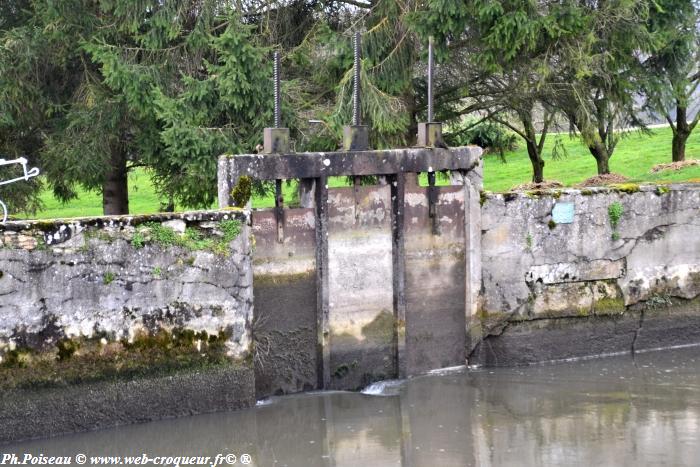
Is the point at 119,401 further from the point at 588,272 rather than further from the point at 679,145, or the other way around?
the point at 679,145

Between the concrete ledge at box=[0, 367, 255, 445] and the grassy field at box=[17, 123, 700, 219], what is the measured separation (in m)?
10.4

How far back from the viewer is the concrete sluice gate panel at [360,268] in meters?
11.1

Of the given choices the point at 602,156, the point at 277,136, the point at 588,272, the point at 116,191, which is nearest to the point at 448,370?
the point at 588,272

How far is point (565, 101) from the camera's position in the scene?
16.1m

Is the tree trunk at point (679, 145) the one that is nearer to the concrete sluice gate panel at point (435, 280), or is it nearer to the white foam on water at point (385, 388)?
the concrete sluice gate panel at point (435, 280)

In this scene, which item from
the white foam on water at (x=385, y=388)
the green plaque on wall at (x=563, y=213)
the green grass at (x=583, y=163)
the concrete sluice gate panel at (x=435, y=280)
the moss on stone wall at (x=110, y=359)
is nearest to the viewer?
the moss on stone wall at (x=110, y=359)

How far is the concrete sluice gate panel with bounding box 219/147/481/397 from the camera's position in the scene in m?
11.1

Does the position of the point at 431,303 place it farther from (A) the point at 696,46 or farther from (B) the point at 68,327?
(A) the point at 696,46

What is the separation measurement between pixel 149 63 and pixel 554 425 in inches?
334

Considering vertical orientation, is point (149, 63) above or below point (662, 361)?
above

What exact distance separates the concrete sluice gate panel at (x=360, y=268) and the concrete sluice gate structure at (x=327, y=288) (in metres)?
0.02

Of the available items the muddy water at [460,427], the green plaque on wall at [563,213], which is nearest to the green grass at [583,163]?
the green plaque on wall at [563,213]

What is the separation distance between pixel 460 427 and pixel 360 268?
7.49 feet

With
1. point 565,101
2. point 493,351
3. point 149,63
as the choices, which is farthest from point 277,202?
point 565,101
